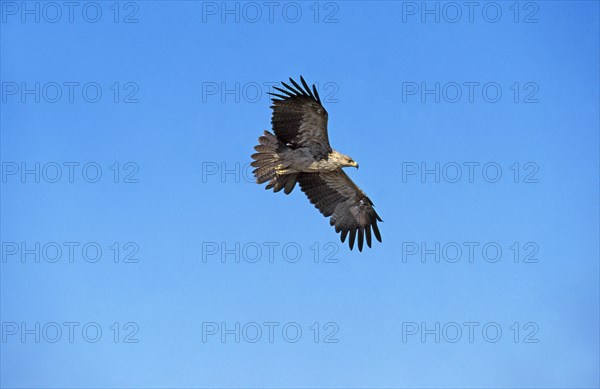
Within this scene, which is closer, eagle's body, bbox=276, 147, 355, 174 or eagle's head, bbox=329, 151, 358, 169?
eagle's body, bbox=276, 147, 355, 174

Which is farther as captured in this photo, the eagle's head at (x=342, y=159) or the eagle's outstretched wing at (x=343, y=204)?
the eagle's outstretched wing at (x=343, y=204)

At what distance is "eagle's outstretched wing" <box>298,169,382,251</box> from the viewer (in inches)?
750

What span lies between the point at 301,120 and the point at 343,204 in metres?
2.60

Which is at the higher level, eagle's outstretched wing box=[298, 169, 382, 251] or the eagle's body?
the eagle's body

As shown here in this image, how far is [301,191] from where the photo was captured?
1912cm

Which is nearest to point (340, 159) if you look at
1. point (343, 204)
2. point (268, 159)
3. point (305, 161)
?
point (305, 161)

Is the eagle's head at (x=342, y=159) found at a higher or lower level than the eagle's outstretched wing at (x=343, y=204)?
higher

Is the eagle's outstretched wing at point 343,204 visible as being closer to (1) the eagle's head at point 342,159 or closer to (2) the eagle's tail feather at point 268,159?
(1) the eagle's head at point 342,159

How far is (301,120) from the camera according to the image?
1769 cm

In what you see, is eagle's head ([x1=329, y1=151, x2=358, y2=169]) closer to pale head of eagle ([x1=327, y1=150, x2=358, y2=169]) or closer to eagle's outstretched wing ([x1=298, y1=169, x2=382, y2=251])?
pale head of eagle ([x1=327, y1=150, x2=358, y2=169])

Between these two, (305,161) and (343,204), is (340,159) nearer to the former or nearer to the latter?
(305,161)

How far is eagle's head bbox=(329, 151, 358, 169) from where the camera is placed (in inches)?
711

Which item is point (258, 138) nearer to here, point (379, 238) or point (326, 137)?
point (326, 137)

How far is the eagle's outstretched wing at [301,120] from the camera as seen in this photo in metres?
17.5
